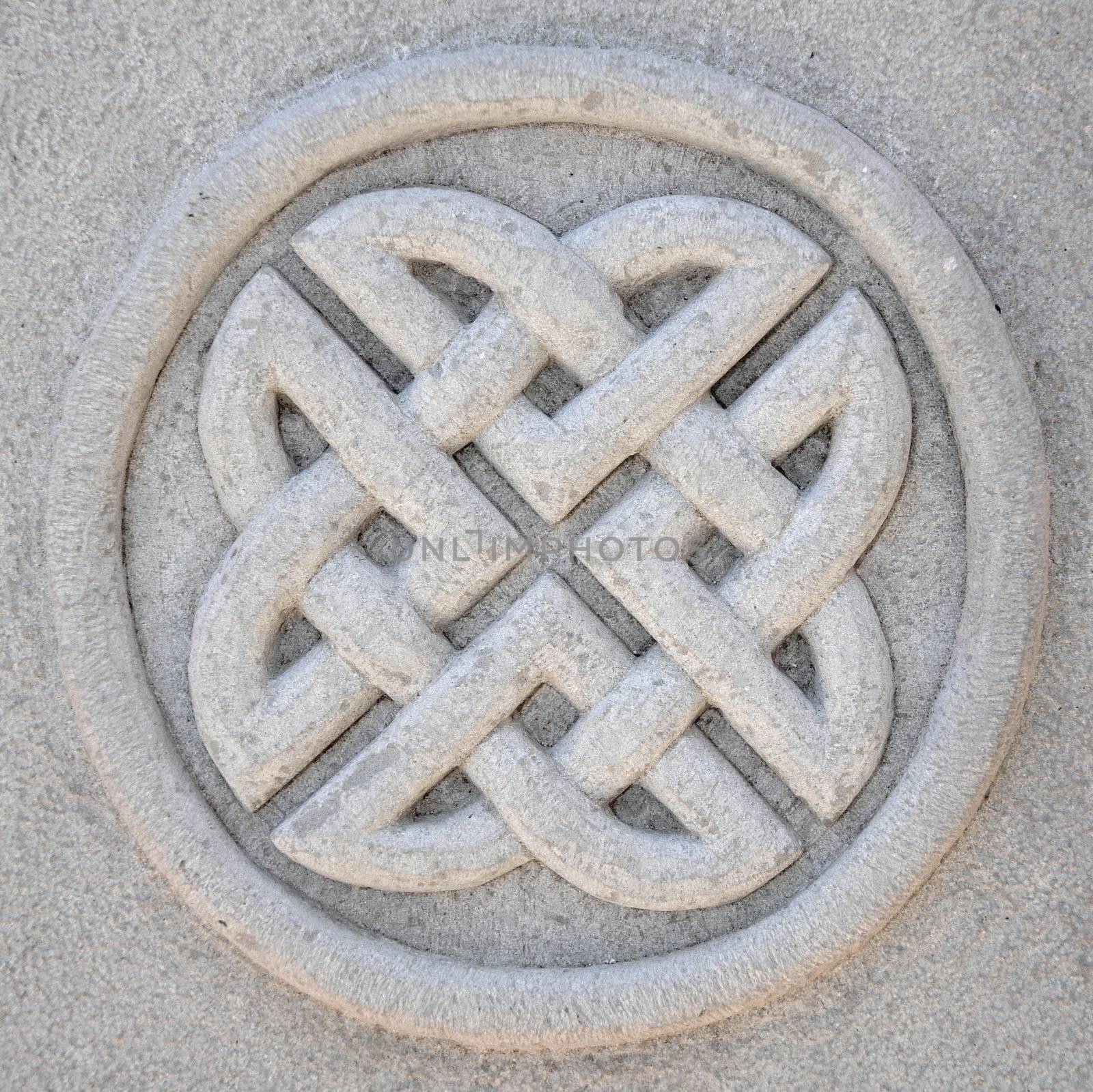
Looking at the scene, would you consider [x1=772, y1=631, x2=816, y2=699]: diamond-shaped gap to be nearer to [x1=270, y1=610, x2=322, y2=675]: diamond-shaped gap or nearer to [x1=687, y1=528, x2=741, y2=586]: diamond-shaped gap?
[x1=687, y1=528, x2=741, y2=586]: diamond-shaped gap

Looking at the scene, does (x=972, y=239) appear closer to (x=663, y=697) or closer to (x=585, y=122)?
(x=585, y=122)

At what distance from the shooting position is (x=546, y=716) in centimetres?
78

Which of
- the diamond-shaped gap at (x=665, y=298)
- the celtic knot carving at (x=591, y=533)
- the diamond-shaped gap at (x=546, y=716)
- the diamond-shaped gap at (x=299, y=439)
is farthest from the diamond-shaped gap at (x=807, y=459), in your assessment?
the diamond-shaped gap at (x=299, y=439)

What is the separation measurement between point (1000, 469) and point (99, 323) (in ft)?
2.27

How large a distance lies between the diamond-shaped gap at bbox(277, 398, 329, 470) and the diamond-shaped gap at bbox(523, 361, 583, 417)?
0.17 meters

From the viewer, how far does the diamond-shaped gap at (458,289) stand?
0.78m

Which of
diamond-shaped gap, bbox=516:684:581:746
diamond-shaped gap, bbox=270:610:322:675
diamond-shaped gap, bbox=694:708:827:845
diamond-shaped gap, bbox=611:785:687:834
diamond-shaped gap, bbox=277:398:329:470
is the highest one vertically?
diamond-shaped gap, bbox=277:398:329:470

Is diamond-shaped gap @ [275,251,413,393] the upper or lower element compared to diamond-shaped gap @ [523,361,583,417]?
upper

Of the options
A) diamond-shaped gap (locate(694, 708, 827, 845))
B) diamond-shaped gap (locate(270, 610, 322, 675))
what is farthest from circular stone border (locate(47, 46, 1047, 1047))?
diamond-shaped gap (locate(270, 610, 322, 675))

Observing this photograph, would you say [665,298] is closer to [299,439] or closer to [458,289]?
[458,289]

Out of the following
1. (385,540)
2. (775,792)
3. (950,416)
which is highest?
(385,540)

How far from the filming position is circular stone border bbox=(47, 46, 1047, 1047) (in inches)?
29.2

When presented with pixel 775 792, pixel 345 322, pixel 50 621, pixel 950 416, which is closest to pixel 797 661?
pixel 775 792

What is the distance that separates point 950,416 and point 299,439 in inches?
19.7
